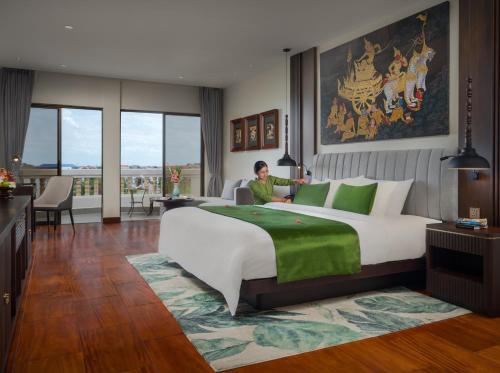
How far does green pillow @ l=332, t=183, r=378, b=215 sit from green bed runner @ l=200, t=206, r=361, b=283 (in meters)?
0.64

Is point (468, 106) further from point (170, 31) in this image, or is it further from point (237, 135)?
point (237, 135)

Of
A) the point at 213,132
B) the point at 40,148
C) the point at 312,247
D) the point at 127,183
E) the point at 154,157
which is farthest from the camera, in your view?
the point at 127,183

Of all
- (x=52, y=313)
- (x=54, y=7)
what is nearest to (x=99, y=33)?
(x=54, y=7)

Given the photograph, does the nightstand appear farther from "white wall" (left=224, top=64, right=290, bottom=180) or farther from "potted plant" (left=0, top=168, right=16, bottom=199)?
"potted plant" (left=0, top=168, right=16, bottom=199)

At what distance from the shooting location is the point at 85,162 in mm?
8469

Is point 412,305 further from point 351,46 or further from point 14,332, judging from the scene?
point 351,46

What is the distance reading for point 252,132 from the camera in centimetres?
749

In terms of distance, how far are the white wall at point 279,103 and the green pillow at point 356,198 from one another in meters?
0.79

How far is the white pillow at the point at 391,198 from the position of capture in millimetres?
3828

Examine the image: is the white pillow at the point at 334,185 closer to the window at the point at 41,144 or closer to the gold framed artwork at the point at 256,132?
the gold framed artwork at the point at 256,132

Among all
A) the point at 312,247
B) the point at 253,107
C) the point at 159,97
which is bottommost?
the point at 312,247

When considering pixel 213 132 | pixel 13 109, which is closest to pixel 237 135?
pixel 213 132

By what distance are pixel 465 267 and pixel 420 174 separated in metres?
0.94

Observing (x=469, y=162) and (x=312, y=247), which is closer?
(x=312, y=247)
